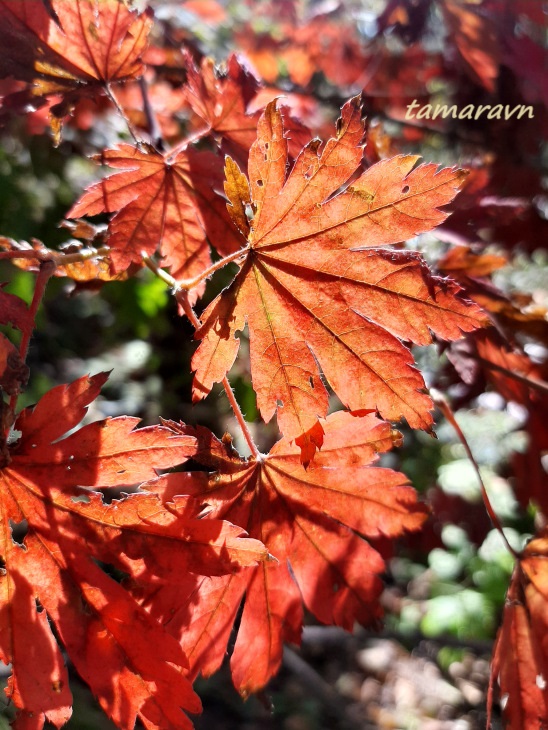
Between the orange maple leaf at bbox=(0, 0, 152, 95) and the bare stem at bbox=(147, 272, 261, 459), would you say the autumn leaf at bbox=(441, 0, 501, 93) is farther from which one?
the bare stem at bbox=(147, 272, 261, 459)

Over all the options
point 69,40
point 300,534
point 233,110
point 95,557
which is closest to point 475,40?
point 233,110

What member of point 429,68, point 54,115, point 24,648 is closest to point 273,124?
point 54,115

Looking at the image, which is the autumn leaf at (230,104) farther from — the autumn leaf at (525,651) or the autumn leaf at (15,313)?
the autumn leaf at (525,651)

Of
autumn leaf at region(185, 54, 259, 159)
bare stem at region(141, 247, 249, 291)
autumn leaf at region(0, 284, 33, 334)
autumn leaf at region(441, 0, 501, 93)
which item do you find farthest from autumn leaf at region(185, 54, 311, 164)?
autumn leaf at region(441, 0, 501, 93)

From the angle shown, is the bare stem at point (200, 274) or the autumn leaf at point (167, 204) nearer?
the bare stem at point (200, 274)

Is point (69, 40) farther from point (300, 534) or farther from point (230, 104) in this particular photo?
point (300, 534)

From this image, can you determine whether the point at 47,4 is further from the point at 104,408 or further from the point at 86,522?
the point at 104,408

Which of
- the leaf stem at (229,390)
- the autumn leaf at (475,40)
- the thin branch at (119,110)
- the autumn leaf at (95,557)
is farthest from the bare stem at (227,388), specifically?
the autumn leaf at (475,40)

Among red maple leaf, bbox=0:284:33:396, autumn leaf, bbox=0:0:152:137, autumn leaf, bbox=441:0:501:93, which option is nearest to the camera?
red maple leaf, bbox=0:284:33:396
